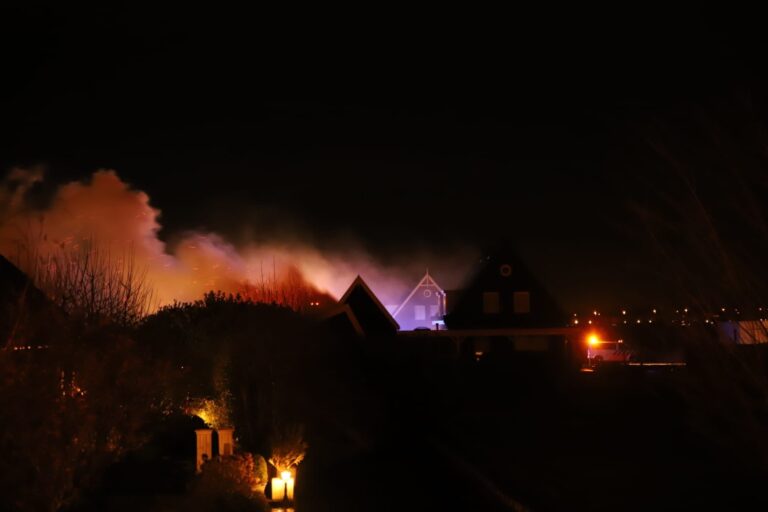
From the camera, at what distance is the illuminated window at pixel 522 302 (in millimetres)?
51469

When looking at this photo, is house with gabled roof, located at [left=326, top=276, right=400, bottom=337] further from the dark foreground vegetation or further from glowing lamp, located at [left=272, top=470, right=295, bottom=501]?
glowing lamp, located at [left=272, top=470, right=295, bottom=501]

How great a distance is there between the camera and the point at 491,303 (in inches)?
2041

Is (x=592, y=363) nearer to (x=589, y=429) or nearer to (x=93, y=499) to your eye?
(x=589, y=429)

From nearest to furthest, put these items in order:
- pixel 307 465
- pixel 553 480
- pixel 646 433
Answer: pixel 553 480, pixel 307 465, pixel 646 433

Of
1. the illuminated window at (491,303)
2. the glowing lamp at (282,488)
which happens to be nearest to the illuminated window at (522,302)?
the illuminated window at (491,303)

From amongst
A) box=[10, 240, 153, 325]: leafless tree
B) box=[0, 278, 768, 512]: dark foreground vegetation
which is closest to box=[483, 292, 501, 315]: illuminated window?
box=[0, 278, 768, 512]: dark foreground vegetation

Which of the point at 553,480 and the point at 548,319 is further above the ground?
the point at 548,319

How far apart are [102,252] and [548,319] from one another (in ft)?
102

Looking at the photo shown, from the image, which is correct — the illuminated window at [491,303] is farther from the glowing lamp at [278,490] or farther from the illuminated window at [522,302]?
the glowing lamp at [278,490]

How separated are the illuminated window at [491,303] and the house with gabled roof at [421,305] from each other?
20.9 metres

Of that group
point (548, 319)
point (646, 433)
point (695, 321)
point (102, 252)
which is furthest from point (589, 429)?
point (548, 319)

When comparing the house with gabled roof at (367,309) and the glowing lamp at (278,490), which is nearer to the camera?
the glowing lamp at (278,490)

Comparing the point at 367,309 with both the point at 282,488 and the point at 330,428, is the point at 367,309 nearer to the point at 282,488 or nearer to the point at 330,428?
the point at 330,428

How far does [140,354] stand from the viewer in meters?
15.2
